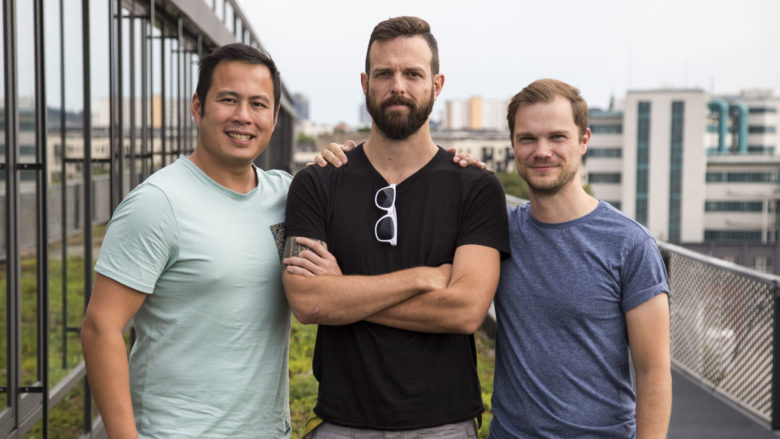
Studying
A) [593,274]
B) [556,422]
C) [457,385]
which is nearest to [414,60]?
[593,274]

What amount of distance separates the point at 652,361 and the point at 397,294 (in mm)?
872

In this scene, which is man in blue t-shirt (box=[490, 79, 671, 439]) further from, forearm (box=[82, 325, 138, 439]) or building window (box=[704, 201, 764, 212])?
building window (box=[704, 201, 764, 212])

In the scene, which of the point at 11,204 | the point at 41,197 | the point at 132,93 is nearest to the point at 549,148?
the point at 11,204

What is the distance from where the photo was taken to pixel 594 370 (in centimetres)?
272

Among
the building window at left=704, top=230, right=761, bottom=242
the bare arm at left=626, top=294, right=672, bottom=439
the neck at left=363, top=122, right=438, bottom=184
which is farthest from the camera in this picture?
the building window at left=704, top=230, right=761, bottom=242

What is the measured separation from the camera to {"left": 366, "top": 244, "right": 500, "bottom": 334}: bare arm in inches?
110

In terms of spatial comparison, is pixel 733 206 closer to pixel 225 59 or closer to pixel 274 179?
pixel 274 179

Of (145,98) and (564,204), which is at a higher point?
(145,98)

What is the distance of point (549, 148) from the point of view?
279 centimetres

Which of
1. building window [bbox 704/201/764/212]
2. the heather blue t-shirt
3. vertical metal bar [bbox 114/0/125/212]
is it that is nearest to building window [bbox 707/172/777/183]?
building window [bbox 704/201/764/212]

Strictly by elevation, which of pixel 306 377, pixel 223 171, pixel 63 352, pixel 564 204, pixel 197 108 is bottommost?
pixel 306 377

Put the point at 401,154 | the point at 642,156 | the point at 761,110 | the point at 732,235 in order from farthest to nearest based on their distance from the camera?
the point at 761,110, the point at 732,235, the point at 642,156, the point at 401,154

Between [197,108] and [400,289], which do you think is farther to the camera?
[197,108]

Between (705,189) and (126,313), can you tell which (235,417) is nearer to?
(126,313)
